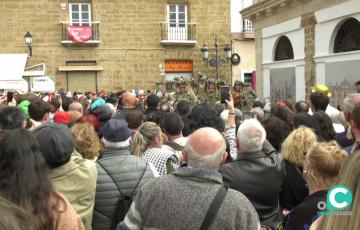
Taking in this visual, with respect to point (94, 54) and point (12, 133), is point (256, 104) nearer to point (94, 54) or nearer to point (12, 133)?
point (12, 133)

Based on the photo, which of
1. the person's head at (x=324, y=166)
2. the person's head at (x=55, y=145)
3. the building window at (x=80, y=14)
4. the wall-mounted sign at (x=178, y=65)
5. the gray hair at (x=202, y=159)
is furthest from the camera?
the wall-mounted sign at (x=178, y=65)

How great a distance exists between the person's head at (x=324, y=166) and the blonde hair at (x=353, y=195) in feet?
4.49

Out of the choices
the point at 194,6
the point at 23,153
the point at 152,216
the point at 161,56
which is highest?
the point at 194,6

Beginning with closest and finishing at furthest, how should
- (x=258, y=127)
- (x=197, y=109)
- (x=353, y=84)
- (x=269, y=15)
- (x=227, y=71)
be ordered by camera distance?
(x=258, y=127)
(x=197, y=109)
(x=353, y=84)
(x=269, y=15)
(x=227, y=71)

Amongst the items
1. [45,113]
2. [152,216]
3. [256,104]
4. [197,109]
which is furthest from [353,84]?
[152,216]

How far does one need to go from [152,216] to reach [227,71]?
27.8 meters

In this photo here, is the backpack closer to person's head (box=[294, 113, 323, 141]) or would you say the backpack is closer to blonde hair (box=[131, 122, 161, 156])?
A: blonde hair (box=[131, 122, 161, 156])

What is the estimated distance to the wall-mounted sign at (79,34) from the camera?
27.6 m

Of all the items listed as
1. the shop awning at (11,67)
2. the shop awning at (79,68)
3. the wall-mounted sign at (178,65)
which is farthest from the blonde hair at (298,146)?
the wall-mounted sign at (178,65)

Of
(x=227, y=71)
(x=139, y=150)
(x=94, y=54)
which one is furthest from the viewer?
(x=227, y=71)

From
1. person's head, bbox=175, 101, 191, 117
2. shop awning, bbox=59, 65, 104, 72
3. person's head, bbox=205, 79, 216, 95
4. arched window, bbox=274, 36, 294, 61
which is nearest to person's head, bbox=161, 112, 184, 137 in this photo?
person's head, bbox=175, 101, 191, 117

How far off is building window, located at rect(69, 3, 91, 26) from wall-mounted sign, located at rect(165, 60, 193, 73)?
5167 mm

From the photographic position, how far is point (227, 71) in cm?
3028

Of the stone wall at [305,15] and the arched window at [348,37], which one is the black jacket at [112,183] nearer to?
the arched window at [348,37]
